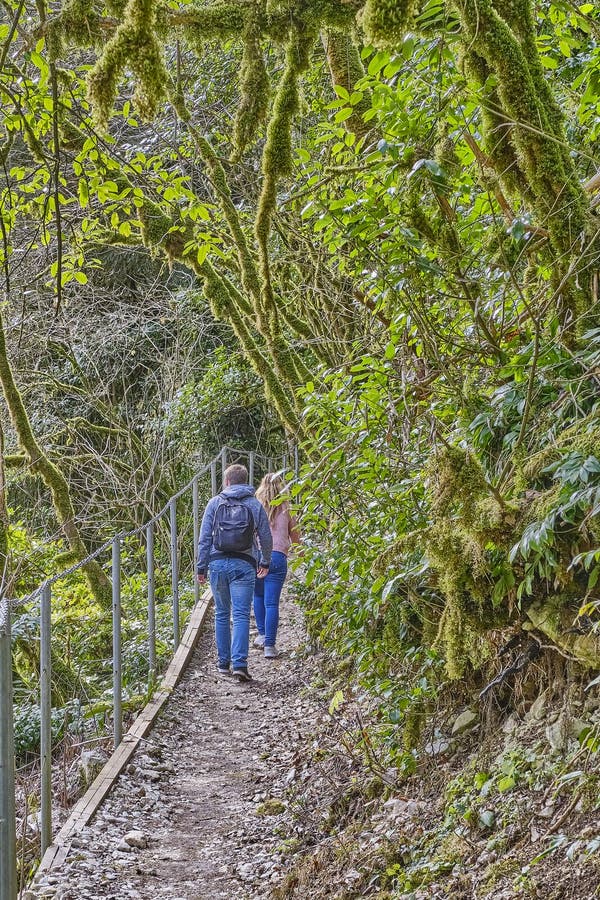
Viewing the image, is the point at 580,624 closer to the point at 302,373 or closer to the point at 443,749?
the point at 443,749

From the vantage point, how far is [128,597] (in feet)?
41.3

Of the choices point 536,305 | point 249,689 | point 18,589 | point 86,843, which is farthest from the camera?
point 18,589

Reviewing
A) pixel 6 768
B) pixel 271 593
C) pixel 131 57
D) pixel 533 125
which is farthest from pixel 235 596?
pixel 533 125

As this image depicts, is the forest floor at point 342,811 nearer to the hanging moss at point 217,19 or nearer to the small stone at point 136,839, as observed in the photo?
the small stone at point 136,839

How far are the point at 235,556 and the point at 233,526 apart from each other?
31cm

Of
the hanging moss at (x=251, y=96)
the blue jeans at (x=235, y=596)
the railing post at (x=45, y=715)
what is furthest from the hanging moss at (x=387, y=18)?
the blue jeans at (x=235, y=596)

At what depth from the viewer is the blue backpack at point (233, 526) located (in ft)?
27.5

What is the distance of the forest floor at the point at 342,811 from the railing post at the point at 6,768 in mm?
352

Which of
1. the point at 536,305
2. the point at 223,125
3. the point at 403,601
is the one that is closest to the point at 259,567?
the point at 403,601

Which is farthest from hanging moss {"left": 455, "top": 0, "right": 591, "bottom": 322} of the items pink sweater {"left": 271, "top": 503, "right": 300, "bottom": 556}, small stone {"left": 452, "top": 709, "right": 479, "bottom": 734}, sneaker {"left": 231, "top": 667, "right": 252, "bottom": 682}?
pink sweater {"left": 271, "top": 503, "right": 300, "bottom": 556}

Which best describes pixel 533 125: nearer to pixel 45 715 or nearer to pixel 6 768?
pixel 6 768

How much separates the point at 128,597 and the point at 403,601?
8016mm

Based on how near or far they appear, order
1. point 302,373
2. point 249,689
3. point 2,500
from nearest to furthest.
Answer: point 2,500 < point 249,689 < point 302,373

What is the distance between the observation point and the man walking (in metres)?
8.39
